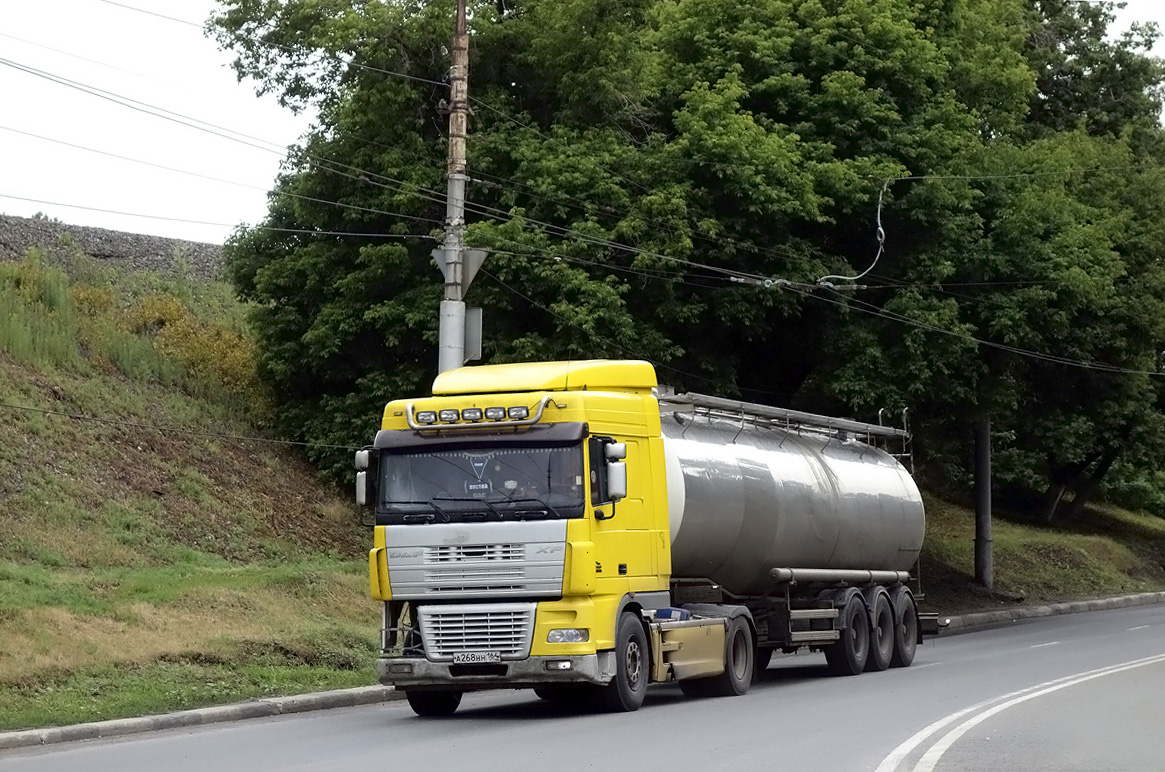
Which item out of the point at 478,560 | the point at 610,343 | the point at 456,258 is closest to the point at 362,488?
the point at 478,560

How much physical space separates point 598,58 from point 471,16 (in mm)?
2544

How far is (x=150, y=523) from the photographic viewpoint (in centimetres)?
2388

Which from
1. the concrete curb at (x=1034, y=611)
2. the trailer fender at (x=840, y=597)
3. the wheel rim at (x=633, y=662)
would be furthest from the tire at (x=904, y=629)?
the wheel rim at (x=633, y=662)

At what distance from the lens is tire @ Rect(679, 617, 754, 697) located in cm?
1831

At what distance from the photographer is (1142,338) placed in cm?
3722

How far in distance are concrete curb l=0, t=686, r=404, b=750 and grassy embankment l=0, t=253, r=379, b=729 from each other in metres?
0.32

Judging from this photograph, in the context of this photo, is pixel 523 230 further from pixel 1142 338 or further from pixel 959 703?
pixel 1142 338

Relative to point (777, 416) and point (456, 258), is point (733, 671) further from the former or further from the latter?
point (456, 258)

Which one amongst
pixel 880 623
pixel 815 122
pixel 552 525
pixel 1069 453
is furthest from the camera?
pixel 1069 453

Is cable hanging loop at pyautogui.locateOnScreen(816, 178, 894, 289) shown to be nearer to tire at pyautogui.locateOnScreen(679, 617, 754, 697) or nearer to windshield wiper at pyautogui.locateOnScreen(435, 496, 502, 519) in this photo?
tire at pyautogui.locateOnScreen(679, 617, 754, 697)

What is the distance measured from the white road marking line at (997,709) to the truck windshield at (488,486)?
4.24m

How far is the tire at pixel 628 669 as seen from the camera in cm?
1602

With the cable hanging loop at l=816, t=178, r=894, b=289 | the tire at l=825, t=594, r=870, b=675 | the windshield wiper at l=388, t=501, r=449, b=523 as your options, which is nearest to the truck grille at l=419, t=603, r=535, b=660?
the windshield wiper at l=388, t=501, r=449, b=523

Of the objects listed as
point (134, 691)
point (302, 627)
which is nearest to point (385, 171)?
point (302, 627)
